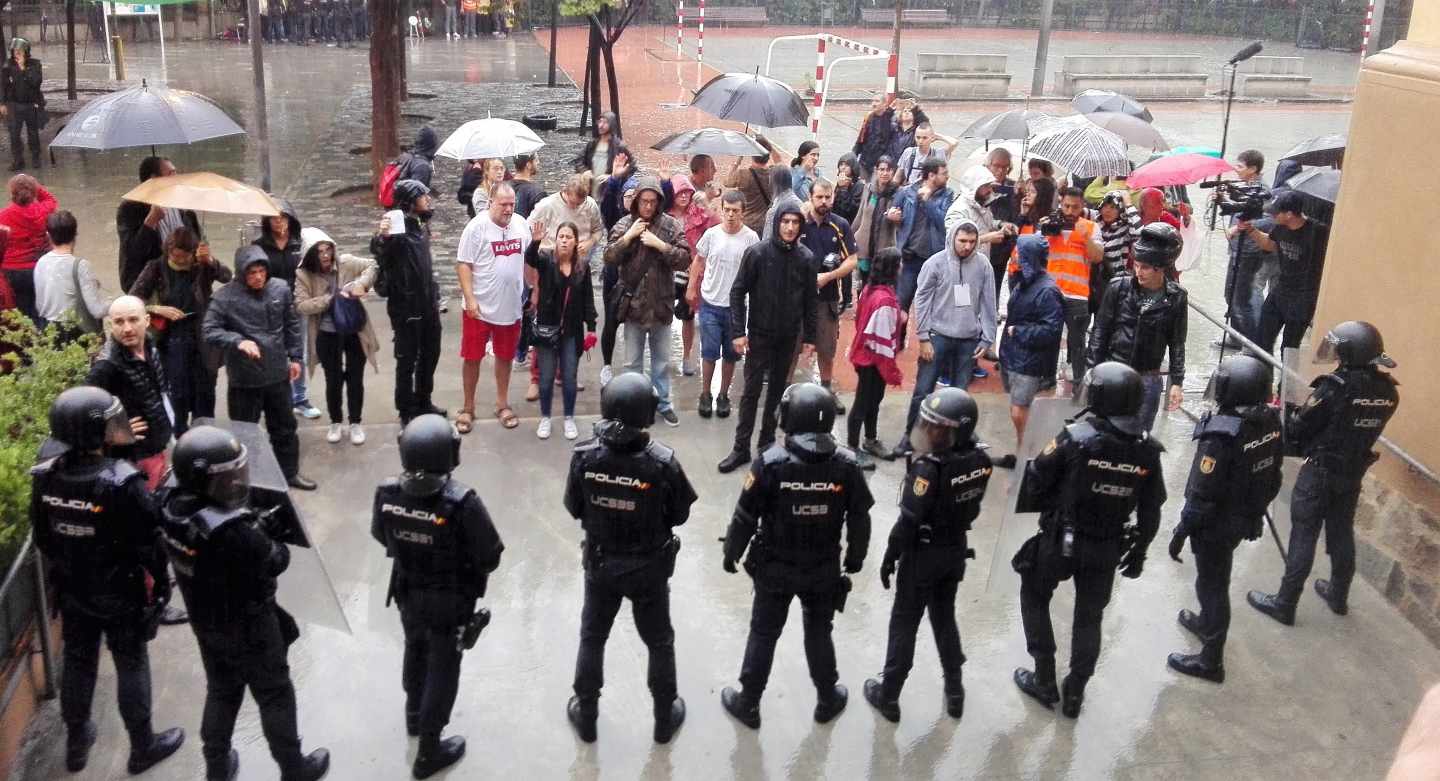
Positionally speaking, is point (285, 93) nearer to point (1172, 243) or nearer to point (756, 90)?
point (756, 90)

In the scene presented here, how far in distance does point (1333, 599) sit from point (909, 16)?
40333 mm

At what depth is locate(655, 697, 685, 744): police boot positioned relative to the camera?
17.4 feet

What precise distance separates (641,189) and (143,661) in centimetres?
434

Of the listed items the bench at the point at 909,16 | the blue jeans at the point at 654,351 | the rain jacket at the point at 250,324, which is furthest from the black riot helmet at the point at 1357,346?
the bench at the point at 909,16

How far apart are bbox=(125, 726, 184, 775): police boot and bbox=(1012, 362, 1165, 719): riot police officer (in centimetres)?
370

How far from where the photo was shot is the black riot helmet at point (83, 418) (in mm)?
4496

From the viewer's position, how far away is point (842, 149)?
65.8ft

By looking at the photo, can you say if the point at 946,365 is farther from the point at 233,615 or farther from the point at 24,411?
the point at 24,411

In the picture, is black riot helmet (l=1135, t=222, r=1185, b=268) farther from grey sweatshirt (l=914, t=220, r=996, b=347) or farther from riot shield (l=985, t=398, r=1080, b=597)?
riot shield (l=985, t=398, r=1080, b=597)

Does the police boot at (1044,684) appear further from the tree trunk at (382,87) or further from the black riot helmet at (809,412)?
the tree trunk at (382,87)

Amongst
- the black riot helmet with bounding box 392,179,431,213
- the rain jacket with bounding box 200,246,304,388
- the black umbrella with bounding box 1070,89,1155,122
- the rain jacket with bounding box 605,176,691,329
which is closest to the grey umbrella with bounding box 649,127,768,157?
the rain jacket with bounding box 605,176,691,329

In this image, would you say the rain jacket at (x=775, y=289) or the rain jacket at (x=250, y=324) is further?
the rain jacket at (x=775, y=289)

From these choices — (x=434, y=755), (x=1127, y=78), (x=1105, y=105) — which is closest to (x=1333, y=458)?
(x=434, y=755)

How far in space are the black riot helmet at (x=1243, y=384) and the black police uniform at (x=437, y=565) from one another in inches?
127
